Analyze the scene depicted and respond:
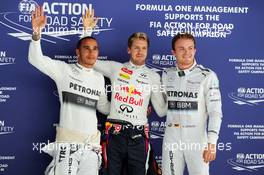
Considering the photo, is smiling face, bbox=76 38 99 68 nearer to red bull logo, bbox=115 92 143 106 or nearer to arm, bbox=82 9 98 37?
arm, bbox=82 9 98 37

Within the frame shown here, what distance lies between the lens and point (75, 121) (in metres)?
3.00

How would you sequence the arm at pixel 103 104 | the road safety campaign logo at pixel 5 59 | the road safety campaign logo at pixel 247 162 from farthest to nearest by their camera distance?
the road safety campaign logo at pixel 247 162 < the road safety campaign logo at pixel 5 59 < the arm at pixel 103 104

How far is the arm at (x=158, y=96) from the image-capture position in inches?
126

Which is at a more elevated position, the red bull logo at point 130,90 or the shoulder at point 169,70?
the shoulder at point 169,70

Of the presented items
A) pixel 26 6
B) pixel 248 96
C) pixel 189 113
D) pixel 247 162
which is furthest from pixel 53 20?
pixel 247 162

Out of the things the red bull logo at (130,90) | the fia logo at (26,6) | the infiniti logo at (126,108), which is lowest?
the infiniti logo at (126,108)

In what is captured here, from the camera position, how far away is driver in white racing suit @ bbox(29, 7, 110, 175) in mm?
2924

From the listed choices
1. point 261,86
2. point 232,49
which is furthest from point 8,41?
point 261,86

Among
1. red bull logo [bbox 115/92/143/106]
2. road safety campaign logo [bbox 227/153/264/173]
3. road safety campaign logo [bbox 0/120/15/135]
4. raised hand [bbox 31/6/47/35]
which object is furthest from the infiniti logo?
road safety campaign logo [bbox 227/153/264/173]

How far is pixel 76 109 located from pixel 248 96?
176cm

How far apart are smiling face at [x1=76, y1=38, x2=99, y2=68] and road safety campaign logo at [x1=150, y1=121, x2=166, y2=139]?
90 centimetres

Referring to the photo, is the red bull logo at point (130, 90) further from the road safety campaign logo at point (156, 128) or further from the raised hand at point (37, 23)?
the raised hand at point (37, 23)

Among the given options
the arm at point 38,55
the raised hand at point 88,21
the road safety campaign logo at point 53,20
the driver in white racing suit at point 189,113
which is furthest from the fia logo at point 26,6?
the driver in white racing suit at point 189,113

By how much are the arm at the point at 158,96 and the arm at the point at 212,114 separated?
→ 15.5 inches
